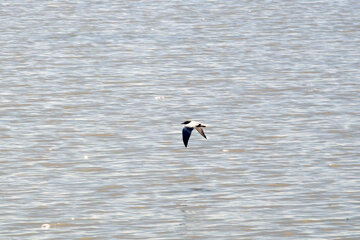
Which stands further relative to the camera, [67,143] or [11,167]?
[67,143]

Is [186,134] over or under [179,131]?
over

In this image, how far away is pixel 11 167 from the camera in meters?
18.6

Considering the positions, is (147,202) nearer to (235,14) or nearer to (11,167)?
(11,167)

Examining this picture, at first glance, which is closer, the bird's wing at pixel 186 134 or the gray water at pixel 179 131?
the gray water at pixel 179 131

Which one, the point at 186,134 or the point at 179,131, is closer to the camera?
the point at 186,134

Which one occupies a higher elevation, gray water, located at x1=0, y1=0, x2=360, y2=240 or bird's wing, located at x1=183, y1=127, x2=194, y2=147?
bird's wing, located at x1=183, y1=127, x2=194, y2=147

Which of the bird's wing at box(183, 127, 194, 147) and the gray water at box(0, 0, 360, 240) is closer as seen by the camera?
the gray water at box(0, 0, 360, 240)

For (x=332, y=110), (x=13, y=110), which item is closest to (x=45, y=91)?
(x=13, y=110)

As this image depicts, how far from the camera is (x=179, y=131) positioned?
71.0 ft

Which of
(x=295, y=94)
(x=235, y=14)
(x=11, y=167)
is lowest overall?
(x=235, y=14)

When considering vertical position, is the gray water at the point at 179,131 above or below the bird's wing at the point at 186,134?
below

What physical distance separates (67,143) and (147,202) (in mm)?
4754

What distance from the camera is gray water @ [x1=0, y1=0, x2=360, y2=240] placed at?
1547cm

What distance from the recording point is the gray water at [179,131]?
15.5 meters
